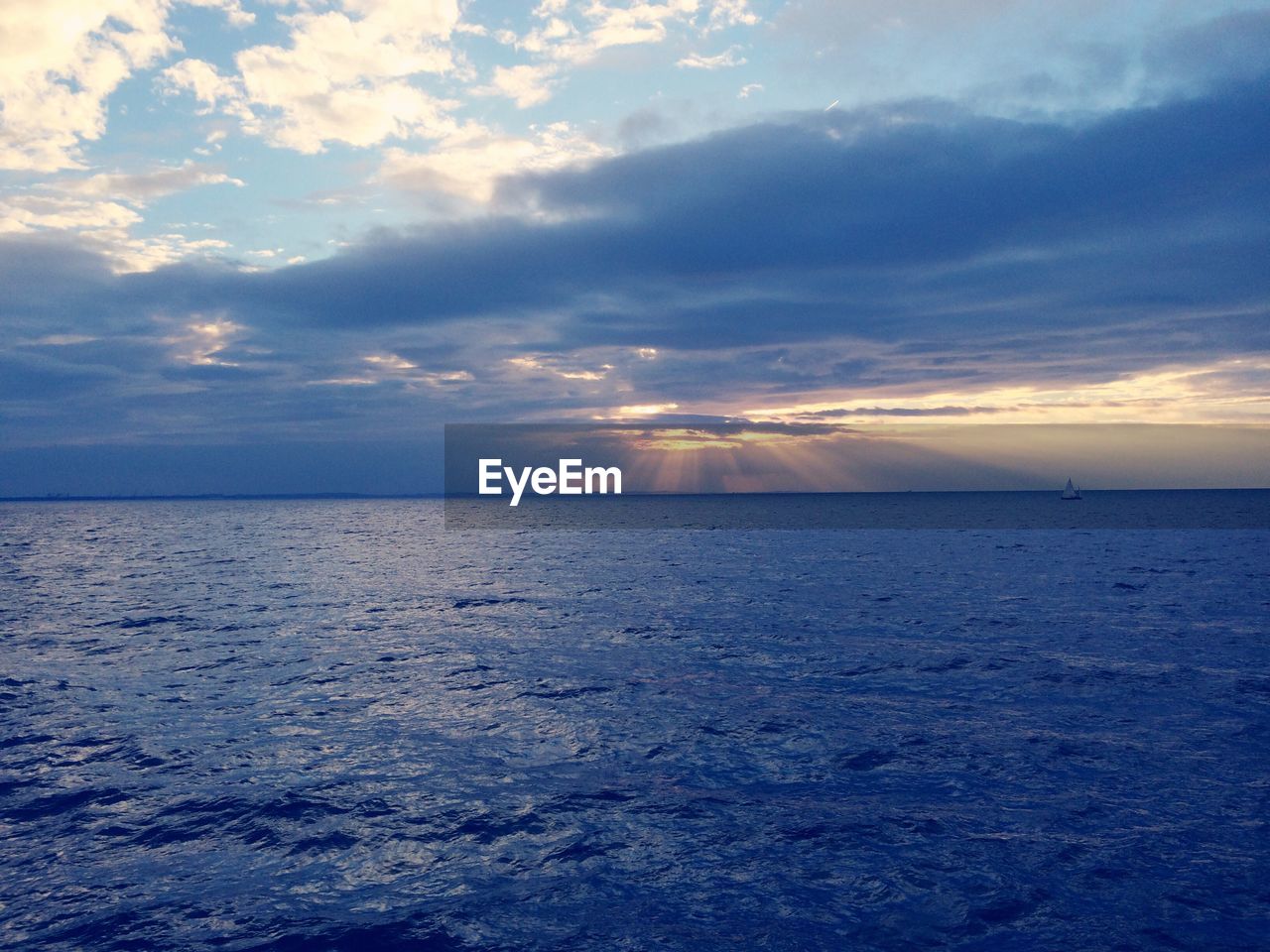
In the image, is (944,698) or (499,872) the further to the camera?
(944,698)

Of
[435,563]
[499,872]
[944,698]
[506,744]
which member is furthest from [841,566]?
[499,872]

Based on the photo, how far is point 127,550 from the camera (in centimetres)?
9275

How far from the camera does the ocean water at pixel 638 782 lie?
1048 cm

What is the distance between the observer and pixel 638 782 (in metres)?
15.4

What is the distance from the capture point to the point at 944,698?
21.5 m

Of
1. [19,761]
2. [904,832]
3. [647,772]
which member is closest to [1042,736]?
[904,832]

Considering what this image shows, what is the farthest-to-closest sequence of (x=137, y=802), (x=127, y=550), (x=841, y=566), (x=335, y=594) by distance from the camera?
(x=127, y=550)
(x=841, y=566)
(x=335, y=594)
(x=137, y=802)

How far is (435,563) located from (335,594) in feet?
80.9

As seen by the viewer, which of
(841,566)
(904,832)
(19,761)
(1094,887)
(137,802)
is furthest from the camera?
(841,566)

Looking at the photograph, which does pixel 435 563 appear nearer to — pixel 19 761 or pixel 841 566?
pixel 841 566

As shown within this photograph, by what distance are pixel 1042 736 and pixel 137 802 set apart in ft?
59.1

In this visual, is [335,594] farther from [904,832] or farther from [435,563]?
[904,832]

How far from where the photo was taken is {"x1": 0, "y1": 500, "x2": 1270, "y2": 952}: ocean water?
1048cm

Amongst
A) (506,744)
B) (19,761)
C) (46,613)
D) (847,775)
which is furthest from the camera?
(46,613)
